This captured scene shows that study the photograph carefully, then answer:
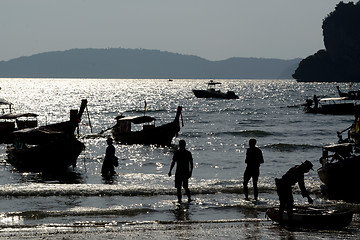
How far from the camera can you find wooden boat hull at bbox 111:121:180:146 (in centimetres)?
4519

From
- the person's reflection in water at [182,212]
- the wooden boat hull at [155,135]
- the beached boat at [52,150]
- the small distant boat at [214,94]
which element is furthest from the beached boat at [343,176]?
the small distant boat at [214,94]

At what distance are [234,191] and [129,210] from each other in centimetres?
546

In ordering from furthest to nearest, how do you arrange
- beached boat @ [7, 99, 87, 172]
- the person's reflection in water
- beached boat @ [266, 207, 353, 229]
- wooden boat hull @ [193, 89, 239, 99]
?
1. wooden boat hull @ [193, 89, 239, 99]
2. beached boat @ [7, 99, 87, 172]
3. the person's reflection in water
4. beached boat @ [266, 207, 353, 229]

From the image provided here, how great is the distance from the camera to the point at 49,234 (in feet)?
47.3

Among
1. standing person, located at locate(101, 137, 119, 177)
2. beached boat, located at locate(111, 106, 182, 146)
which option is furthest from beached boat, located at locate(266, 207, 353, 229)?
beached boat, located at locate(111, 106, 182, 146)

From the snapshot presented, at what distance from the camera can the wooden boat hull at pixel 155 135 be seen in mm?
45188

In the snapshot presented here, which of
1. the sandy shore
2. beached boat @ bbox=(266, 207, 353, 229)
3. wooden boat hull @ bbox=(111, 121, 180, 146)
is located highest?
beached boat @ bbox=(266, 207, 353, 229)

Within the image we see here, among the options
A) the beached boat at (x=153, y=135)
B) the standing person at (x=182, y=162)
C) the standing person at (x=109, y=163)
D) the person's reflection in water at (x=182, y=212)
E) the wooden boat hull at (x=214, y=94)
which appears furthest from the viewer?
the wooden boat hull at (x=214, y=94)

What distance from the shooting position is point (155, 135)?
45.2 meters

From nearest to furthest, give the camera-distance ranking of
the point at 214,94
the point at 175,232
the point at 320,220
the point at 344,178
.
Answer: the point at 175,232 → the point at 320,220 → the point at 344,178 → the point at 214,94

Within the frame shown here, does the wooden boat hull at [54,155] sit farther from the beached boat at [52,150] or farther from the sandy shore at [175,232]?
the sandy shore at [175,232]

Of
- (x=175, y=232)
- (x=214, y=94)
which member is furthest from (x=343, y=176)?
(x=214, y=94)

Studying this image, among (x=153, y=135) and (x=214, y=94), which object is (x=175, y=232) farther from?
(x=214, y=94)

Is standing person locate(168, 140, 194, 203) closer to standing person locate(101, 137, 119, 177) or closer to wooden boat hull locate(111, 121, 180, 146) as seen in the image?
standing person locate(101, 137, 119, 177)
